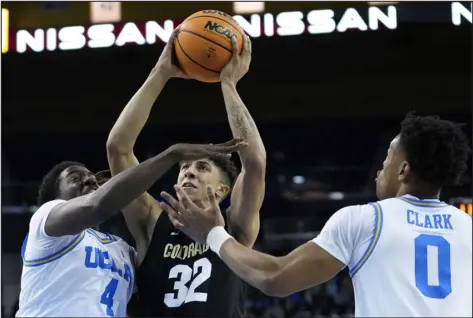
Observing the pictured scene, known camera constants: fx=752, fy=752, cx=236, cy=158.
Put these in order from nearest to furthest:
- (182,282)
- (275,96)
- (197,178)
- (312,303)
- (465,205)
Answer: (182,282), (197,178), (465,205), (312,303), (275,96)

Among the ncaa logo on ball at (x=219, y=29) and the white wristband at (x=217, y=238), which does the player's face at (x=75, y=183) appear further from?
the white wristband at (x=217, y=238)

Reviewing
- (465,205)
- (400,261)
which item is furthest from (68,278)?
(465,205)

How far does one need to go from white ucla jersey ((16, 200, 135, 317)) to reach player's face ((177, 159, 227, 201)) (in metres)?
0.54

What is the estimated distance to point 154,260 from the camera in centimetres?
365

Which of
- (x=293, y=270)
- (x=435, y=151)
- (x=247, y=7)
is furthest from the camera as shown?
(x=247, y=7)

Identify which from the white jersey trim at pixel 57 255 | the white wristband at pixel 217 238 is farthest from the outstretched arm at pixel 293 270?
the white jersey trim at pixel 57 255

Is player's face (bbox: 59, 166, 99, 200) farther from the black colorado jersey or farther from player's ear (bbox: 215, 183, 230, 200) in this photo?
player's ear (bbox: 215, 183, 230, 200)

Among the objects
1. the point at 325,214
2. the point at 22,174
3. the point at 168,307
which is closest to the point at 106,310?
the point at 168,307

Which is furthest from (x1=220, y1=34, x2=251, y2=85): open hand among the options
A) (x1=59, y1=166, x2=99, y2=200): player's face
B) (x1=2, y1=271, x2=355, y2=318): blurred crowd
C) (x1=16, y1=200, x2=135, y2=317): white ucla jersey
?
(x1=2, y1=271, x2=355, y2=318): blurred crowd

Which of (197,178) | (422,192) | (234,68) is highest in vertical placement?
(234,68)

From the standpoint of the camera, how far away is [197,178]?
3.84 m

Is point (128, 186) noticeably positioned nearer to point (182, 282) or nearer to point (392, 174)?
point (182, 282)

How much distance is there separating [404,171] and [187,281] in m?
1.25

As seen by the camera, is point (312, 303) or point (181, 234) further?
point (312, 303)
